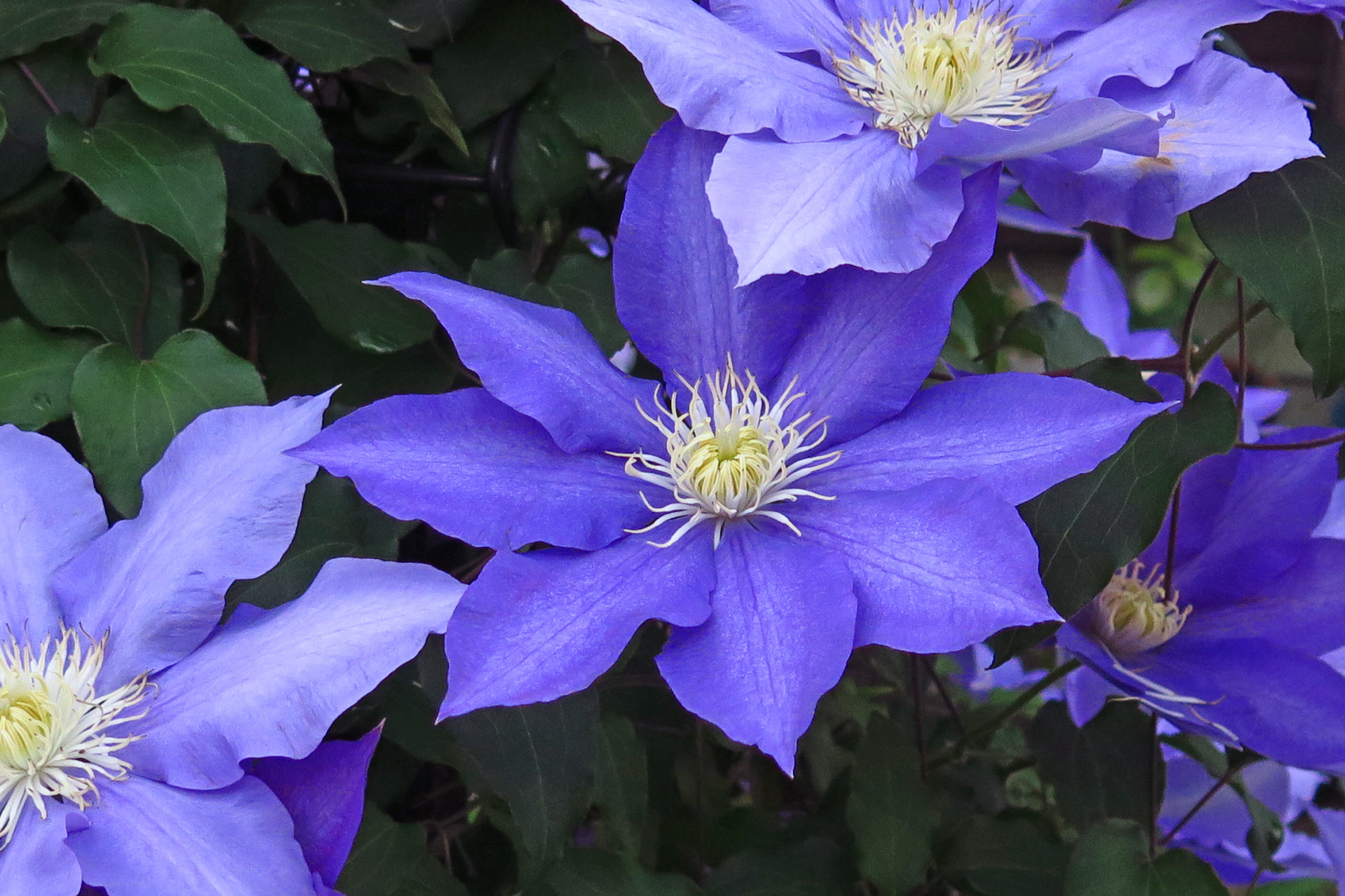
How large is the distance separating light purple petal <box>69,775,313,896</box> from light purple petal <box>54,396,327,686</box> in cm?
6

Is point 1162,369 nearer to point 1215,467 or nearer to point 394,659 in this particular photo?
point 1215,467

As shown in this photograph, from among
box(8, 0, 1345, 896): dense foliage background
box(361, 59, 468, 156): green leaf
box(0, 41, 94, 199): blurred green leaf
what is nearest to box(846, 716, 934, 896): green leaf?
box(8, 0, 1345, 896): dense foliage background

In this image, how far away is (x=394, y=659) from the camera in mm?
459

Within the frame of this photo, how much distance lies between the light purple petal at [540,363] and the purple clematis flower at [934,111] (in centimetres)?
10

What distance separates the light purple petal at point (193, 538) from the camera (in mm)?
505

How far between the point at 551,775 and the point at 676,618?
0.16m

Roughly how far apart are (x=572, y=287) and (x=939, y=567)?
31 cm

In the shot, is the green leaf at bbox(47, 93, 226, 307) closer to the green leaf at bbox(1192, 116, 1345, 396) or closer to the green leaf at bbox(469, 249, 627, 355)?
the green leaf at bbox(469, 249, 627, 355)

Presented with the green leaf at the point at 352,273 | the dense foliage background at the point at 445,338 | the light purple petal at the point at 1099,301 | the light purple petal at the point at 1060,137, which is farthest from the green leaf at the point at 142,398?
the light purple petal at the point at 1099,301

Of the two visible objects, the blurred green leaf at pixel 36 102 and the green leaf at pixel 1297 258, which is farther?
the blurred green leaf at pixel 36 102

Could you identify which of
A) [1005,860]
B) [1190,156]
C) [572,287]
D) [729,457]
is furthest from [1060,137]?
[1005,860]

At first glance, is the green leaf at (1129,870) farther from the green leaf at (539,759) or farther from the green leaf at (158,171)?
the green leaf at (158,171)

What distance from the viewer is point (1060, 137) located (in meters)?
0.47

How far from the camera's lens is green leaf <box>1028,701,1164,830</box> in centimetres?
82
